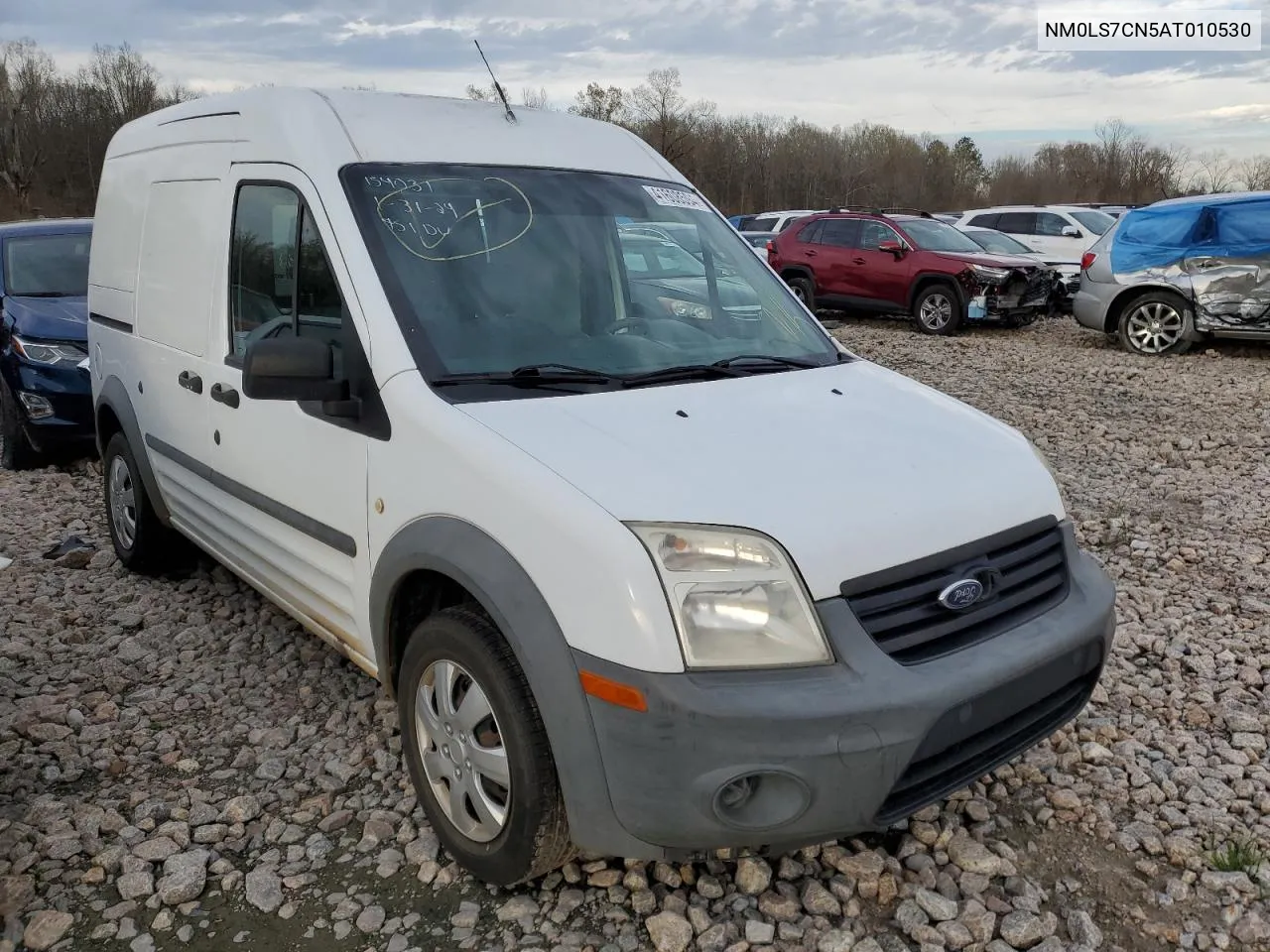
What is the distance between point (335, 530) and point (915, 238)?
40.8 ft

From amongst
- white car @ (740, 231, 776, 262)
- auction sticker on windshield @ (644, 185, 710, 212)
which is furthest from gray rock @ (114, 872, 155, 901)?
white car @ (740, 231, 776, 262)

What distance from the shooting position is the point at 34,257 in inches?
299

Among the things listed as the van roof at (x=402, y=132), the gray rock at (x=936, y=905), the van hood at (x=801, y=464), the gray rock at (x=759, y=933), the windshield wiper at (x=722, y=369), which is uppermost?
the van roof at (x=402, y=132)

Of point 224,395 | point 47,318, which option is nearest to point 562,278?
point 224,395

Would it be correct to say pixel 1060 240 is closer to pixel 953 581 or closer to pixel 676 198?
pixel 676 198

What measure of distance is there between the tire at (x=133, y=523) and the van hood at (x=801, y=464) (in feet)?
9.24

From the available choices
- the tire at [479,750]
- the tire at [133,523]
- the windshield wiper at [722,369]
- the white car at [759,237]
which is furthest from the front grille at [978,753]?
the white car at [759,237]

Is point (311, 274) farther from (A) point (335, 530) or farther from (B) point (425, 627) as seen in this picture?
(B) point (425, 627)

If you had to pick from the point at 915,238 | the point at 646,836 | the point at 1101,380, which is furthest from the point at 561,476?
the point at 915,238

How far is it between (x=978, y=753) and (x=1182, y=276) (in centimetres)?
1046

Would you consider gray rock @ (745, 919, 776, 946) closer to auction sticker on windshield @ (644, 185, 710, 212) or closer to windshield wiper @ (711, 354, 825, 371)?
windshield wiper @ (711, 354, 825, 371)

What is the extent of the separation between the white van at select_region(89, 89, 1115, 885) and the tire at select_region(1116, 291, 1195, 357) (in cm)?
940

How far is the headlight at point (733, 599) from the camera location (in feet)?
6.86

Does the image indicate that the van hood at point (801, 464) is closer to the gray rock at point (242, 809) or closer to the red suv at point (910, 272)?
the gray rock at point (242, 809)
